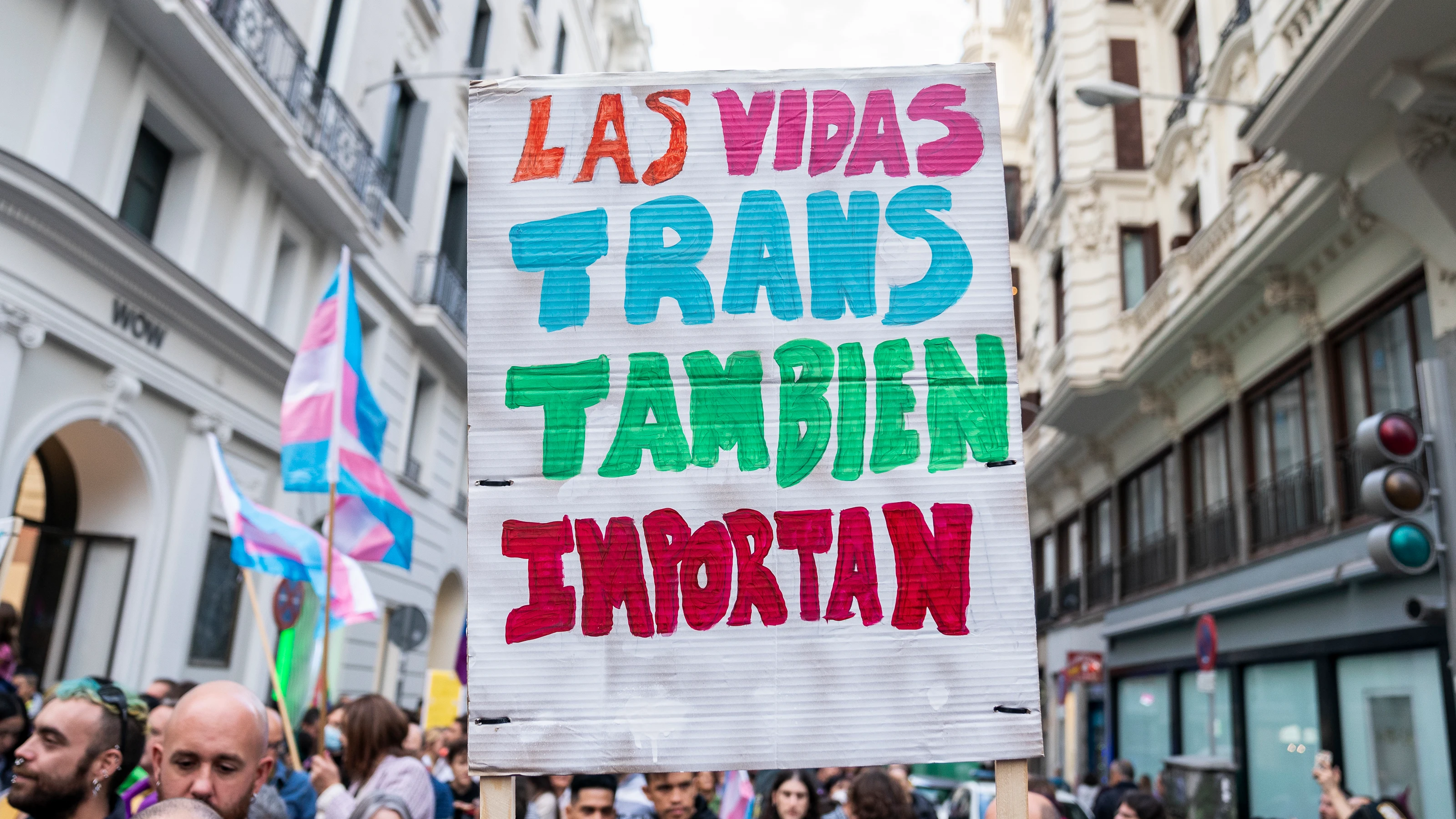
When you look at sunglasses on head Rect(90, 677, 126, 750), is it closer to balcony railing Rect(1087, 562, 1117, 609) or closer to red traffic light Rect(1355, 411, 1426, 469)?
red traffic light Rect(1355, 411, 1426, 469)

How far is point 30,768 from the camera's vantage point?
3352mm

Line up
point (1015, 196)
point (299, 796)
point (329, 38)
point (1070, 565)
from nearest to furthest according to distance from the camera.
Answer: point (299, 796) < point (329, 38) < point (1070, 565) < point (1015, 196)

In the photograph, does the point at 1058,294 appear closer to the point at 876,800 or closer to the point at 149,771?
the point at 876,800

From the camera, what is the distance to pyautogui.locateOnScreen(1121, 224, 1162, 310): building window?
1964cm

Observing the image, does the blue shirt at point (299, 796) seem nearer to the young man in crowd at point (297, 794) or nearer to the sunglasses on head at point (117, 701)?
the young man in crowd at point (297, 794)

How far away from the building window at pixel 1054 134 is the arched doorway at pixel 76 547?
678 inches

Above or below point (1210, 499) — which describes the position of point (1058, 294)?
above

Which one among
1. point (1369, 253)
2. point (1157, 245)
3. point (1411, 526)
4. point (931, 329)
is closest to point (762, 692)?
point (931, 329)

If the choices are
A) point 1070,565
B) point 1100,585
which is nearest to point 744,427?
point 1100,585

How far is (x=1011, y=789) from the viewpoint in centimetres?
271

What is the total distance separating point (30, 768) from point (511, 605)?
1641 mm

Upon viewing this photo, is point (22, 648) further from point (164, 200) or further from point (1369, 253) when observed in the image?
point (1369, 253)

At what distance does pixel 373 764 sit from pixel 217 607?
9.01 m

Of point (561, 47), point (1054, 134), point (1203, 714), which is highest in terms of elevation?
point (561, 47)
